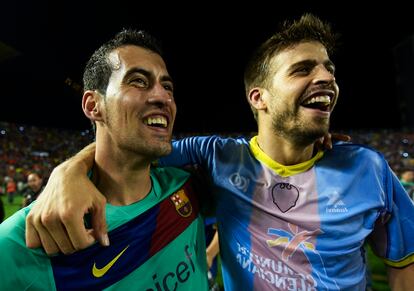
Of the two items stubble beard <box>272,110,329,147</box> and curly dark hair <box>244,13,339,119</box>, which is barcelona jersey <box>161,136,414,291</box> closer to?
stubble beard <box>272,110,329,147</box>

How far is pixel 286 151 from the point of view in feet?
6.32

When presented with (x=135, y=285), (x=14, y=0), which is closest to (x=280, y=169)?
(x=135, y=285)

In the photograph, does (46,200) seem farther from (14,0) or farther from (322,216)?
(14,0)

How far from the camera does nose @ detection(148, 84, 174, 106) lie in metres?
1.74

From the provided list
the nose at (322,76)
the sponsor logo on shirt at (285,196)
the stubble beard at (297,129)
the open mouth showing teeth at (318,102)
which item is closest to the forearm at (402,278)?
the sponsor logo on shirt at (285,196)

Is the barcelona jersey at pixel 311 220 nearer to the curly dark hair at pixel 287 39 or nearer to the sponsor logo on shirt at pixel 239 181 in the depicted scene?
the sponsor logo on shirt at pixel 239 181

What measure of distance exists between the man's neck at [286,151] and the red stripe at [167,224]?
1.89 ft

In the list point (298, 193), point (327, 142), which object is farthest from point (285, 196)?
point (327, 142)

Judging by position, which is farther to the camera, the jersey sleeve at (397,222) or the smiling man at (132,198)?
the jersey sleeve at (397,222)

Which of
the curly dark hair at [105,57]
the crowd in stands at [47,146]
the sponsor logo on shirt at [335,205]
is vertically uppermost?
the curly dark hair at [105,57]

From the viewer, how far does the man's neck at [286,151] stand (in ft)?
6.27

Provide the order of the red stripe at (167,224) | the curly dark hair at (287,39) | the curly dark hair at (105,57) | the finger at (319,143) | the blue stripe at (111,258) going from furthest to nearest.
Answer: the curly dark hair at (287,39)
the finger at (319,143)
the curly dark hair at (105,57)
the red stripe at (167,224)
the blue stripe at (111,258)

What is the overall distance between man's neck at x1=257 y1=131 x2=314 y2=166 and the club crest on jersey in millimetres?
559

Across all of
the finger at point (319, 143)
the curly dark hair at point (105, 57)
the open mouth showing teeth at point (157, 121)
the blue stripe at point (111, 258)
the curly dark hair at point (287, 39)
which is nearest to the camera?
the blue stripe at point (111, 258)
